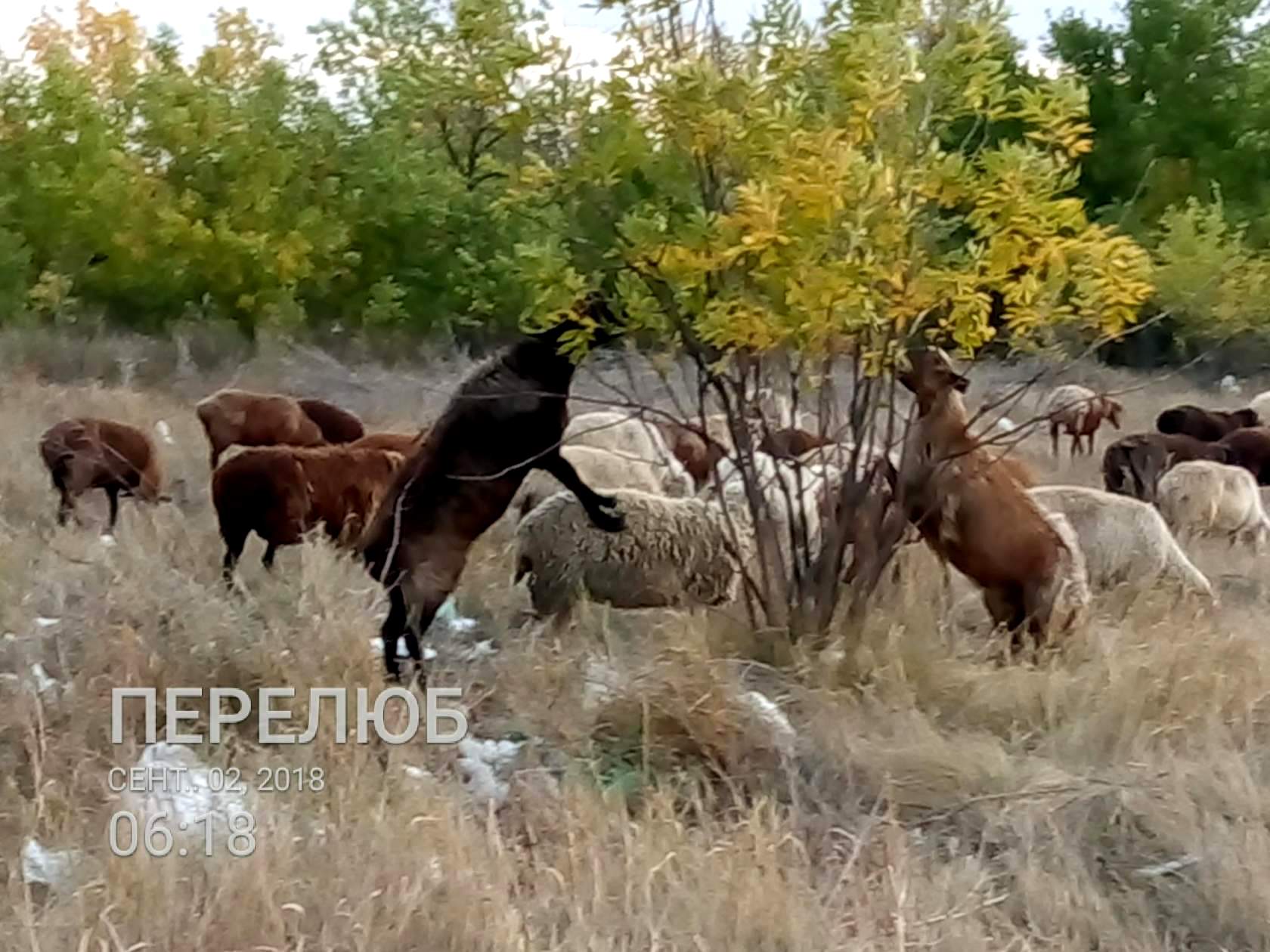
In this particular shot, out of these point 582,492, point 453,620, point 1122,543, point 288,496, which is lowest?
point 453,620

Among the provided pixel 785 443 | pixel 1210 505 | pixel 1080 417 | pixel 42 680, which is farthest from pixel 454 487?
pixel 1080 417

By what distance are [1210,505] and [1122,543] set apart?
11.6 ft

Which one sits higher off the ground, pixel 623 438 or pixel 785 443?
pixel 785 443

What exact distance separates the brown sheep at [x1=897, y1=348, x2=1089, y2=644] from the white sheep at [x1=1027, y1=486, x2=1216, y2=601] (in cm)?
145

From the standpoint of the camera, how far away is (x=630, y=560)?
293 inches

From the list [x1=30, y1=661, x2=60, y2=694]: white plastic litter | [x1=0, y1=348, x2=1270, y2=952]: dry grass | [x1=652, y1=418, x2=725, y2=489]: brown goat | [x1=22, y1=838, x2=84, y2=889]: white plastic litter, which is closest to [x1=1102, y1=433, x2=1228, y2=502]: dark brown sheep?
[x1=652, y1=418, x2=725, y2=489]: brown goat

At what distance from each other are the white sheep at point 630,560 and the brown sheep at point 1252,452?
27.6 ft

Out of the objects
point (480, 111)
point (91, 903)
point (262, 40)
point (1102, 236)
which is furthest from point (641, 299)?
point (262, 40)

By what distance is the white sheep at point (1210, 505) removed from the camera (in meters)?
11.7

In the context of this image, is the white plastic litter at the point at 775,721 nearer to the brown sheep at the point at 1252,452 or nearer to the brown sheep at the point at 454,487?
the brown sheep at the point at 454,487

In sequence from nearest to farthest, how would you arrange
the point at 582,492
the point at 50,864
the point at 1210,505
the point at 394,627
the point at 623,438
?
the point at 50,864
the point at 394,627
the point at 582,492
the point at 623,438
the point at 1210,505

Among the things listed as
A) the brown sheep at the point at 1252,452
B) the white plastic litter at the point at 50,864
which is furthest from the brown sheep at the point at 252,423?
the brown sheep at the point at 1252,452

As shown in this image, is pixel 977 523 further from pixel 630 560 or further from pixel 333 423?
pixel 333 423

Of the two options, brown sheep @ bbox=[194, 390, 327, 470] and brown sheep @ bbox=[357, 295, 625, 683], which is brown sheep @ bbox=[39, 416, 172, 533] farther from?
brown sheep @ bbox=[357, 295, 625, 683]
